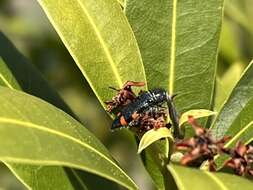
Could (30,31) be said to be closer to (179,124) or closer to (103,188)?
(103,188)

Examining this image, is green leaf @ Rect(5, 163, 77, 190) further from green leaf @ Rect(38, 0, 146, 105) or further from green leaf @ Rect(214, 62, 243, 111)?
green leaf @ Rect(214, 62, 243, 111)

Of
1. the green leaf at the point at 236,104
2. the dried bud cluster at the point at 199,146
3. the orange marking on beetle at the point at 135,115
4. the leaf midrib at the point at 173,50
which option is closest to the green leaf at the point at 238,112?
the green leaf at the point at 236,104

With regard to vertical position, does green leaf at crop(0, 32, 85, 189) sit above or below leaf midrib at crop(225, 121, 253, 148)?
above

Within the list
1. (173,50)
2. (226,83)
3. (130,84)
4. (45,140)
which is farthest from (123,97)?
(226,83)

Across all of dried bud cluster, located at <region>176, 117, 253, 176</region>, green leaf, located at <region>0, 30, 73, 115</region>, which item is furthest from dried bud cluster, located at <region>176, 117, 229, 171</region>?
green leaf, located at <region>0, 30, 73, 115</region>

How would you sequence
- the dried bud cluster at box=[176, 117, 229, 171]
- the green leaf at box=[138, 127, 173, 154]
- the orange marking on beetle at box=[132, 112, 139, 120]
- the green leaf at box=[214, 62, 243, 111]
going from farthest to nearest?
1. the green leaf at box=[214, 62, 243, 111]
2. the orange marking on beetle at box=[132, 112, 139, 120]
3. the green leaf at box=[138, 127, 173, 154]
4. the dried bud cluster at box=[176, 117, 229, 171]

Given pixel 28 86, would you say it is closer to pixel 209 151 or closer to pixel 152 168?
pixel 152 168
